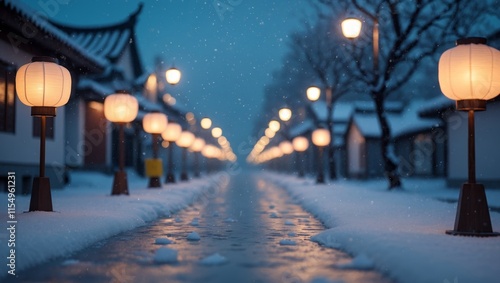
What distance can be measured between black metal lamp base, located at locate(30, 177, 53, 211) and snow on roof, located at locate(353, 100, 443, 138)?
2684cm

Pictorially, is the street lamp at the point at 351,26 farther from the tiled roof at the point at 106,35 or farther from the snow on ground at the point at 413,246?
the tiled roof at the point at 106,35

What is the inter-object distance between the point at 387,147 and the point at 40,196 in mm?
15239

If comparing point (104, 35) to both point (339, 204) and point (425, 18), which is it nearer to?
point (425, 18)

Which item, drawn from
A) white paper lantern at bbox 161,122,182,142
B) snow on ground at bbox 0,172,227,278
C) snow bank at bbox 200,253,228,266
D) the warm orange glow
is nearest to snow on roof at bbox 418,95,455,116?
white paper lantern at bbox 161,122,182,142

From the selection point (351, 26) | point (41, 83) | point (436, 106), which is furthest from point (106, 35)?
point (41, 83)

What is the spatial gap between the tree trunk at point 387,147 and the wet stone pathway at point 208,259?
12329 mm

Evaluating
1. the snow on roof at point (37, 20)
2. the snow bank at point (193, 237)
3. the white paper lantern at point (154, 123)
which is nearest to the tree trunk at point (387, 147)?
the white paper lantern at point (154, 123)

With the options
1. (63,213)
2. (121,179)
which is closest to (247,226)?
(63,213)

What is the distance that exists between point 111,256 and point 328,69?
104 ft

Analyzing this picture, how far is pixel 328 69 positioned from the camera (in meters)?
38.2

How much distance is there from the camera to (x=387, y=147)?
2361 cm

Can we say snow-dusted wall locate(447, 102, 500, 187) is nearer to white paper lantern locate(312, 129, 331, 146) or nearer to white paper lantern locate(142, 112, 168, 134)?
white paper lantern locate(312, 129, 331, 146)

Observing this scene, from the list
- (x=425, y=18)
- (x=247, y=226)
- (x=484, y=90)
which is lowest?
(x=247, y=226)

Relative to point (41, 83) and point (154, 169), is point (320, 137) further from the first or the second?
point (41, 83)
